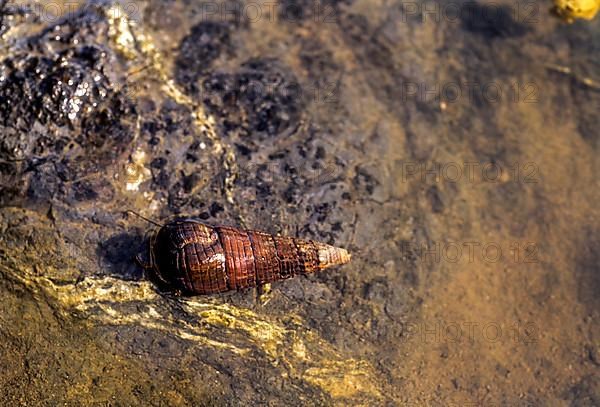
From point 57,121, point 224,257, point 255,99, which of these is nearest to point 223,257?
point 224,257

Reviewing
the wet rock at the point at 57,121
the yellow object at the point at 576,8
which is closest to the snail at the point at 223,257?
the wet rock at the point at 57,121

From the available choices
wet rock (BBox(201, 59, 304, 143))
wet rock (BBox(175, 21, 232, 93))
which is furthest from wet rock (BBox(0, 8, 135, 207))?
wet rock (BBox(201, 59, 304, 143))

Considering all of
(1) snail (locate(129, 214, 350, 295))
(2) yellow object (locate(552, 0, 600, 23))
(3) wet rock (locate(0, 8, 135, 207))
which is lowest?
(1) snail (locate(129, 214, 350, 295))

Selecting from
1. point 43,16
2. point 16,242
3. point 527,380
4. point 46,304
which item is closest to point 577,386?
point 527,380

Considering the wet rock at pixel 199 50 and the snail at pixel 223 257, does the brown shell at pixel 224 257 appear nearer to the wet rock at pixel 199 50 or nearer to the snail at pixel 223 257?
the snail at pixel 223 257

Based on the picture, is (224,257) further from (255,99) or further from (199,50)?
(199,50)

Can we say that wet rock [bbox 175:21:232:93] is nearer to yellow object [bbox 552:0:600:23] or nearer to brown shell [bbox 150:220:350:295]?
brown shell [bbox 150:220:350:295]

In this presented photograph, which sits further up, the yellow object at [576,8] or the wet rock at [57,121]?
the yellow object at [576,8]

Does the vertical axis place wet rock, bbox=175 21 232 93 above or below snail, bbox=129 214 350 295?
above
